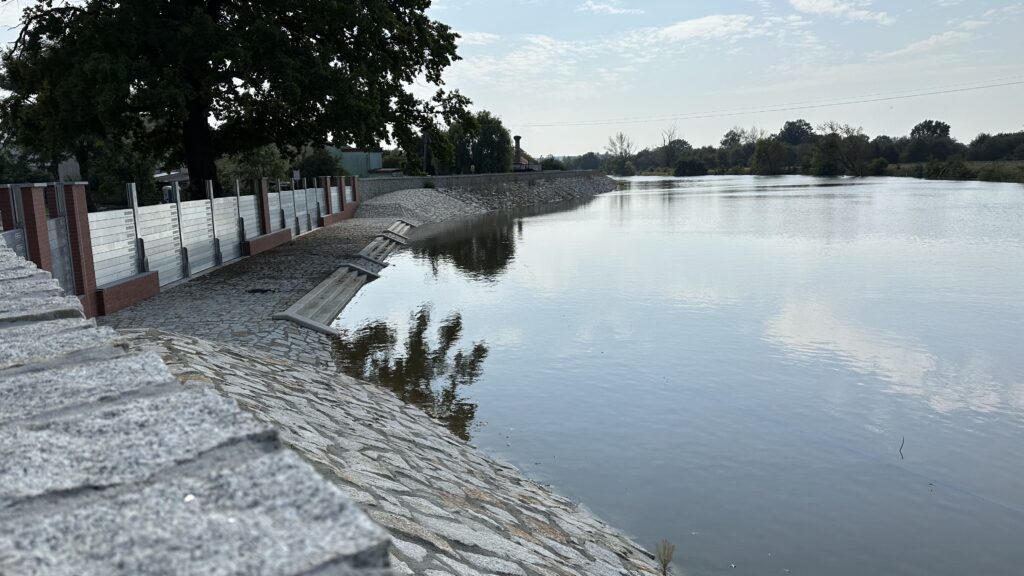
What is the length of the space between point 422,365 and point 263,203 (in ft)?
47.5

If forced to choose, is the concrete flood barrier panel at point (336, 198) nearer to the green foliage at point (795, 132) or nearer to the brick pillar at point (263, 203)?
the brick pillar at point (263, 203)

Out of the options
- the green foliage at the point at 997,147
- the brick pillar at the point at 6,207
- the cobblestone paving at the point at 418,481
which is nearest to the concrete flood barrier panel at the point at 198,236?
the brick pillar at the point at 6,207

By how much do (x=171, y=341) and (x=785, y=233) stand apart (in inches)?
1088

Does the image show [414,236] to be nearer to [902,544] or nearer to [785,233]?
[785,233]

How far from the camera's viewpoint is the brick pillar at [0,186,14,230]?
36.5 ft

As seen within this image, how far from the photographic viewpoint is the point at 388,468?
20.8 feet

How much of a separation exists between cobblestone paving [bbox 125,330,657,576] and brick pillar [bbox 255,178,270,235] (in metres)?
15.1

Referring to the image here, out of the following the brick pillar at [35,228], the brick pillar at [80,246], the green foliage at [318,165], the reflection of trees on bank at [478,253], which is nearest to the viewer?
the brick pillar at [35,228]

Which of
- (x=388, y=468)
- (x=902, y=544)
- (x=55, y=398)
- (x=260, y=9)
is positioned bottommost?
(x=902, y=544)

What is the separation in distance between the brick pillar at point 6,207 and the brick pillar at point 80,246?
53.7 inches

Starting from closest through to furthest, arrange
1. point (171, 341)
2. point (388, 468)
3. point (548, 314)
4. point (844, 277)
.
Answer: point (388, 468), point (171, 341), point (548, 314), point (844, 277)

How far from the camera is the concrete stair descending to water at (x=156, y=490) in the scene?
129cm

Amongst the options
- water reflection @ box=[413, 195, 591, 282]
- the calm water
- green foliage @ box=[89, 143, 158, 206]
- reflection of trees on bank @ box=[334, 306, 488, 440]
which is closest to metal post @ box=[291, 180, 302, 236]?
water reflection @ box=[413, 195, 591, 282]

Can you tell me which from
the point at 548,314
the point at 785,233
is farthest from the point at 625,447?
the point at 785,233
